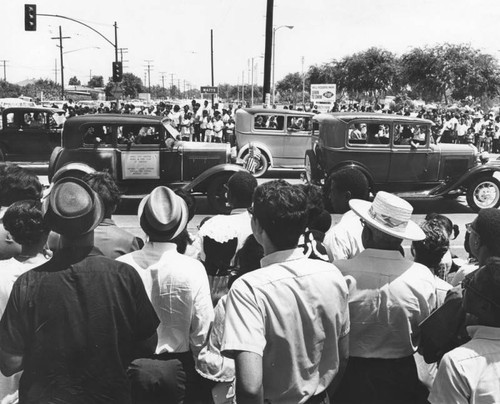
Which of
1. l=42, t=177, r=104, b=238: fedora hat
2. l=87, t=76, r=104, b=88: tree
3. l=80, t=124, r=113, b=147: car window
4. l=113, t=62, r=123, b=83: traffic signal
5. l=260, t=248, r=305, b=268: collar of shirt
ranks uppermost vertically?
l=87, t=76, r=104, b=88: tree

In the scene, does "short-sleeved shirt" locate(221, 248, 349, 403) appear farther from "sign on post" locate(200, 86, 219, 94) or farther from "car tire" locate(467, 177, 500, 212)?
"sign on post" locate(200, 86, 219, 94)

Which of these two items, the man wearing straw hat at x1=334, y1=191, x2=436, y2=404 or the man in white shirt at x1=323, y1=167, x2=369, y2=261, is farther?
the man in white shirt at x1=323, y1=167, x2=369, y2=261

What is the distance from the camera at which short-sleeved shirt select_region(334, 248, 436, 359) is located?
2.87 meters

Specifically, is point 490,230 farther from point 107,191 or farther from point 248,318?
point 107,191

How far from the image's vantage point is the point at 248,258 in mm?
3697

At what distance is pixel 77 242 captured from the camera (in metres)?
2.49

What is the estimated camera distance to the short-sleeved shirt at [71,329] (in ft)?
7.70

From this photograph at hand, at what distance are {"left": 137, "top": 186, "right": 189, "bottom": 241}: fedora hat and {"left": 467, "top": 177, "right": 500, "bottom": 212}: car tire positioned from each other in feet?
30.6

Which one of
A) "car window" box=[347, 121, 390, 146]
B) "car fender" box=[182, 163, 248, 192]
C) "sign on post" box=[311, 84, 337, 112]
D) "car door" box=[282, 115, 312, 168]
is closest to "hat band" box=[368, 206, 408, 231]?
"car fender" box=[182, 163, 248, 192]

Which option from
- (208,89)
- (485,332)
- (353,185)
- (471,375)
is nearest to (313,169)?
(353,185)

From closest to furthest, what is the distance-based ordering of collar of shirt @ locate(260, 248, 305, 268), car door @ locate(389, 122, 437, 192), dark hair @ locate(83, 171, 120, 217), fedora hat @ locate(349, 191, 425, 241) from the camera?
collar of shirt @ locate(260, 248, 305, 268), fedora hat @ locate(349, 191, 425, 241), dark hair @ locate(83, 171, 120, 217), car door @ locate(389, 122, 437, 192)

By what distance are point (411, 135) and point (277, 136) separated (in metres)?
4.69

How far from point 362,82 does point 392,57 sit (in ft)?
10.4

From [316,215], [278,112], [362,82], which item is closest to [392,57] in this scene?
[362,82]
